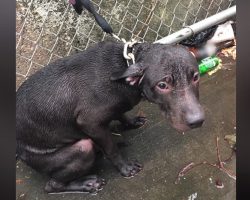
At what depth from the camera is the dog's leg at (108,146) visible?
314 cm

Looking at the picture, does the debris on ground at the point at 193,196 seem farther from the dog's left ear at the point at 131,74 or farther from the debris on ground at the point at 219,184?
the dog's left ear at the point at 131,74

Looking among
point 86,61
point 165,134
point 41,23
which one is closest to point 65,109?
point 86,61

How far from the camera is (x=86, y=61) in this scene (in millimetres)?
3199

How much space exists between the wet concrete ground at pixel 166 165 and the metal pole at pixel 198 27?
784 mm

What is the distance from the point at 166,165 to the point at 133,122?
592 mm

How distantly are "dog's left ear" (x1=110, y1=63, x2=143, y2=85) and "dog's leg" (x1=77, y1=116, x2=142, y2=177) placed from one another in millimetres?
441

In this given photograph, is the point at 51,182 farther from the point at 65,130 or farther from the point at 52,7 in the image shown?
the point at 52,7

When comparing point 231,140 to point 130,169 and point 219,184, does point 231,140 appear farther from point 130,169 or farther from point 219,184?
point 130,169

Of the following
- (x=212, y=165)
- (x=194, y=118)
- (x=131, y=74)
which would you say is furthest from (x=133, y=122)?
(x=194, y=118)

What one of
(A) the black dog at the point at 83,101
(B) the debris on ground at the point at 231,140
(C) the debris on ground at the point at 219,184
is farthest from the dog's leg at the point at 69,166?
(B) the debris on ground at the point at 231,140

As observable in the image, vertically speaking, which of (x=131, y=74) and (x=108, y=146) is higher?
(x=131, y=74)

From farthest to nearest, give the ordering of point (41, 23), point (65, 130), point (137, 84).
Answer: point (41, 23) < point (65, 130) < point (137, 84)

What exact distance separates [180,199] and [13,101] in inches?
95.9

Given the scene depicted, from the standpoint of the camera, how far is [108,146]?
331 cm
